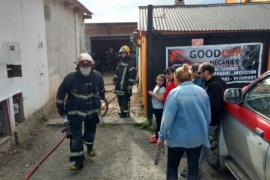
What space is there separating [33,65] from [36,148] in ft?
6.79

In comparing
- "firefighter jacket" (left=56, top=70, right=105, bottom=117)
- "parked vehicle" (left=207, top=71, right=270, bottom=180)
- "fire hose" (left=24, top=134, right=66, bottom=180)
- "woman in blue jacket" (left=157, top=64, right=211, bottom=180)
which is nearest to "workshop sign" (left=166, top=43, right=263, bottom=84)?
"firefighter jacket" (left=56, top=70, right=105, bottom=117)

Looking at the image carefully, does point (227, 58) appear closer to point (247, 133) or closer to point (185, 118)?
point (247, 133)

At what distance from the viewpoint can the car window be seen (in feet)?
9.44

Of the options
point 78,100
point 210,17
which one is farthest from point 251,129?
point 210,17

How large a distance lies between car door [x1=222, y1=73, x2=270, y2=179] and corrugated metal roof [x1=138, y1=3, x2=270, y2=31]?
9.94ft

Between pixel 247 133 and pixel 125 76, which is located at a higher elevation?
pixel 125 76

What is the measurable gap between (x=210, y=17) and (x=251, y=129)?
4.80m

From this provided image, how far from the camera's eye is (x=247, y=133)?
2.90 m

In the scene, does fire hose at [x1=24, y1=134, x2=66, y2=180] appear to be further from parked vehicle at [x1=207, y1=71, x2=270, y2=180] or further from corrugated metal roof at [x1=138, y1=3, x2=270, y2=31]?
corrugated metal roof at [x1=138, y1=3, x2=270, y2=31]

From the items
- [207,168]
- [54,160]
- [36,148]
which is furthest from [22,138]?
[207,168]

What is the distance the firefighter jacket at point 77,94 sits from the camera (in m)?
4.12

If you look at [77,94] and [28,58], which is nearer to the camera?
[77,94]

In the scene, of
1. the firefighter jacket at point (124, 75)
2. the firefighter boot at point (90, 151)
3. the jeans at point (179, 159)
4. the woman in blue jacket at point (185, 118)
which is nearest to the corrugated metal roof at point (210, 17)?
the firefighter jacket at point (124, 75)

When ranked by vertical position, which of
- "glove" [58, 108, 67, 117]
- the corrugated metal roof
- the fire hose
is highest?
the corrugated metal roof
